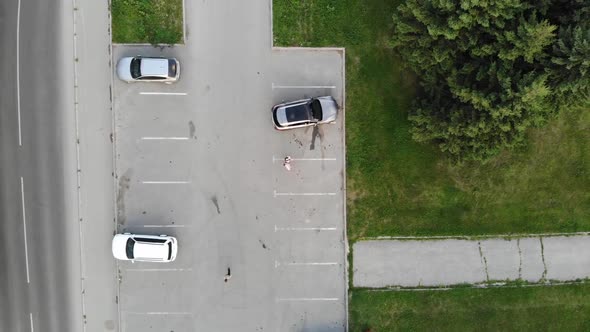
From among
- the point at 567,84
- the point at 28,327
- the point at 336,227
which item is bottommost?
the point at 28,327

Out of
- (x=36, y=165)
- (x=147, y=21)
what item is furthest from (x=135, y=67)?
(x=36, y=165)

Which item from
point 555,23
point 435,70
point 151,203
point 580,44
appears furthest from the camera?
point 151,203

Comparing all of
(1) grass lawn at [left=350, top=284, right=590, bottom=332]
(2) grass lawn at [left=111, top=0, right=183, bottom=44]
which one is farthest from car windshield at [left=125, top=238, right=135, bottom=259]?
(1) grass lawn at [left=350, top=284, right=590, bottom=332]

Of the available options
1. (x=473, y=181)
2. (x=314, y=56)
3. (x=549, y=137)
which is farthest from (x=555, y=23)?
(x=314, y=56)

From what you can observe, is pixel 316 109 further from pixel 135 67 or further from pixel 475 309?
pixel 475 309

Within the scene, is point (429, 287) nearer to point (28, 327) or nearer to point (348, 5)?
point (348, 5)

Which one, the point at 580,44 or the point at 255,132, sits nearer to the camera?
the point at 580,44

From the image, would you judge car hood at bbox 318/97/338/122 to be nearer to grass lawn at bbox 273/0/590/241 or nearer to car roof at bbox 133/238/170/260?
grass lawn at bbox 273/0/590/241
